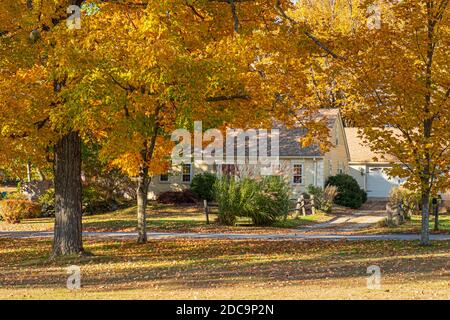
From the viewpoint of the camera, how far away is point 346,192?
41.4m

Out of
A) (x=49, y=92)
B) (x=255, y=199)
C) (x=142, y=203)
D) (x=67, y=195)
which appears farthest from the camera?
(x=255, y=199)

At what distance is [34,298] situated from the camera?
1144cm

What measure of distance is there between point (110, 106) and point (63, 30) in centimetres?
218

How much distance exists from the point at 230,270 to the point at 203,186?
86.5 feet

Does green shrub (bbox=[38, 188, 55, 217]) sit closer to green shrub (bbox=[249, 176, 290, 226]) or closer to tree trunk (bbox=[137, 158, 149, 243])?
green shrub (bbox=[249, 176, 290, 226])

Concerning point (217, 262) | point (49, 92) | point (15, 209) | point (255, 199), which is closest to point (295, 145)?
point (255, 199)

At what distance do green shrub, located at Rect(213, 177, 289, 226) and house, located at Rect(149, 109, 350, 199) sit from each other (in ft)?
31.7

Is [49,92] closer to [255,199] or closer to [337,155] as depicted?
[255,199]

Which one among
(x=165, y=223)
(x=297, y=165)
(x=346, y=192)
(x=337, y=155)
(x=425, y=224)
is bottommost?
(x=165, y=223)

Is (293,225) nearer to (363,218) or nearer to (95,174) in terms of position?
(363,218)

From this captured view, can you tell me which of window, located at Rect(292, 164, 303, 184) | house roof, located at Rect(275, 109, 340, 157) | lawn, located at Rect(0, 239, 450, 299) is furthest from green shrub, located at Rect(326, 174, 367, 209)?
lawn, located at Rect(0, 239, 450, 299)

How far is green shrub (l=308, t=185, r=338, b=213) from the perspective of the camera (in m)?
37.0

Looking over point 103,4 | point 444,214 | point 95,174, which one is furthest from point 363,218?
point 103,4

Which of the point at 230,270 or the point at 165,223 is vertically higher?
the point at 165,223
